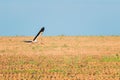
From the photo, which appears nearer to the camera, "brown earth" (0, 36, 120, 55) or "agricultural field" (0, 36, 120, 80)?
"agricultural field" (0, 36, 120, 80)

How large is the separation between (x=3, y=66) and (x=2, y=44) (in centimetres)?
1570

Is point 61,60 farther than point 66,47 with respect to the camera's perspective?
No

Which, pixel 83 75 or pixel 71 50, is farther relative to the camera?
pixel 71 50

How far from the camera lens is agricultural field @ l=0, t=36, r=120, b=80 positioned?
2144 cm

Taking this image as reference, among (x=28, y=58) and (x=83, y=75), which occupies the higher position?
(x=28, y=58)

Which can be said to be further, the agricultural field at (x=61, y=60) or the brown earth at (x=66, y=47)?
the brown earth at (x=66, y=47)

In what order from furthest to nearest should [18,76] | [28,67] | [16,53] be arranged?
[16,53]
[28,67]
[18,76]

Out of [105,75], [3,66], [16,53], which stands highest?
[16,53]

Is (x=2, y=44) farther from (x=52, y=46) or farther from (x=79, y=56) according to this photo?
(x=79, y=56)

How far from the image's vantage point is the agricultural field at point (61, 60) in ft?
70.3

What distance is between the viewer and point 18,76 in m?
21.0

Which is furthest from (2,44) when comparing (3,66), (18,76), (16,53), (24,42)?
(18,76)

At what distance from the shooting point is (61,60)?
2831cm

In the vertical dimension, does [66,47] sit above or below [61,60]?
above
